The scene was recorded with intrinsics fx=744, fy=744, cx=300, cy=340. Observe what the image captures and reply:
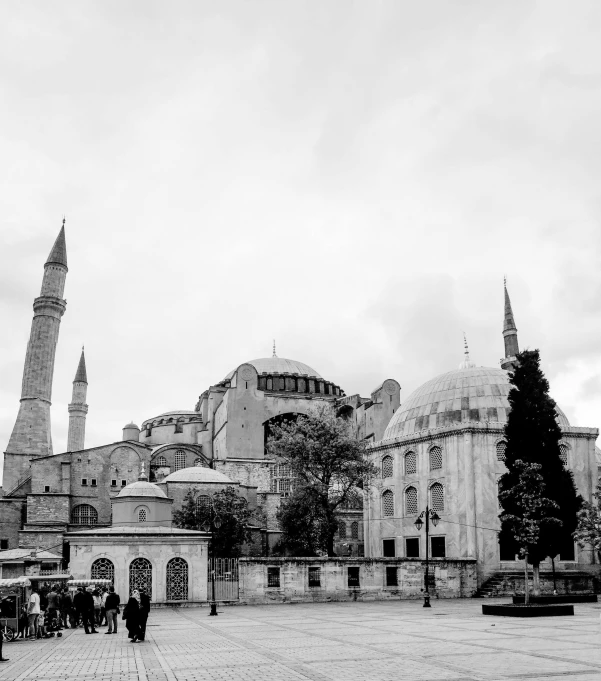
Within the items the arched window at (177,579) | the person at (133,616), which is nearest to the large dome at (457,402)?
the arched window at (177,579)

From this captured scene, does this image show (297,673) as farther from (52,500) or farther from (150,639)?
(52,500)

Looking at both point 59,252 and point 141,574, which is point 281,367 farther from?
point 141,574

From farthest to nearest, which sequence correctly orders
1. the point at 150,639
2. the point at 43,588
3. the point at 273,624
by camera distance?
1. the point at 43,588
2. the point at 273,624
3. the point at 150,639

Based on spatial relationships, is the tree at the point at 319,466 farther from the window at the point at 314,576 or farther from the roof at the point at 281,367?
the roof at the point at 281,367

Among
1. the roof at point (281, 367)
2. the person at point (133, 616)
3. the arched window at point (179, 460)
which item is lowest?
the person at point (133, 616)

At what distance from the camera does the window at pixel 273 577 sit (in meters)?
30.5

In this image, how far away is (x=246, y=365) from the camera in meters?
57.8

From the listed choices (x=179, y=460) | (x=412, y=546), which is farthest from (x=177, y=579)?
(x=179, y=460)

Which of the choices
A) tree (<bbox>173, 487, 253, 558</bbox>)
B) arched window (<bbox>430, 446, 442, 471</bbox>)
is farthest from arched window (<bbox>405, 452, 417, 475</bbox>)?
tree (<bbox>173, 487, 253, 558</bbox>)

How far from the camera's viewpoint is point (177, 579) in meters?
29.8

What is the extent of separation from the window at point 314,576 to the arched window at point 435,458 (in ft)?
34.5

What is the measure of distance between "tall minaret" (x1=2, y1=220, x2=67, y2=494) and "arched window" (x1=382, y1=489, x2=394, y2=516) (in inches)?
1028

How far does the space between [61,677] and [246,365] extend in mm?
46658

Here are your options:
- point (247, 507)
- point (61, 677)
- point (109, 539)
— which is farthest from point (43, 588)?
point (247, 507)
